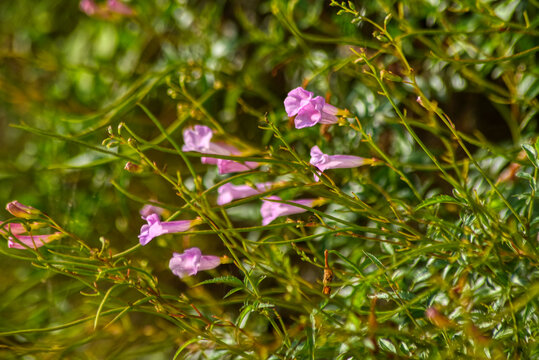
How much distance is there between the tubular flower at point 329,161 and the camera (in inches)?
28.1

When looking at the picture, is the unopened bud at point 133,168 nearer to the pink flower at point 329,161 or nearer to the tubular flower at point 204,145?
the tubular flower at point 204,145

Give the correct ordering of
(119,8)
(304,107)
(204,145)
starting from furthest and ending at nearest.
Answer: (119,8) → (204,145) → (304,107)

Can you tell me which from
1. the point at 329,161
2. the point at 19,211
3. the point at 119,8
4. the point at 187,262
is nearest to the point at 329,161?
the point at 329,161

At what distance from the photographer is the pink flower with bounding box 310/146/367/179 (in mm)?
714

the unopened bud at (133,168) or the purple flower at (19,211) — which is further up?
the unopened bud at (133,168)

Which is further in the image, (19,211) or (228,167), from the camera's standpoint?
(228,167)

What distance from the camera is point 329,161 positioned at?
29.2 inches

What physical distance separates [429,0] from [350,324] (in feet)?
1.82

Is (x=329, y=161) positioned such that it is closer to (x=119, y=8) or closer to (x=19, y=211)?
(x=19, y=211)

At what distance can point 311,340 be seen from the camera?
0.60 meters

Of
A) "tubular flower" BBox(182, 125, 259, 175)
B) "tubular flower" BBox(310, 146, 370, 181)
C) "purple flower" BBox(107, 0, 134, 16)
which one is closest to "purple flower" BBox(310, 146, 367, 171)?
"tubular flower" BBox(310, 146, 370, 181)

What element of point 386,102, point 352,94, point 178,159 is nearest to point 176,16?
point 178,159

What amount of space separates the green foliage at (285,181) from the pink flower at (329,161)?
1.2 inches

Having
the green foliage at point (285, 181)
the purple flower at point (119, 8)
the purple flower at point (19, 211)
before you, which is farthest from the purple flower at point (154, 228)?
the purple flower at point (119, 8)
